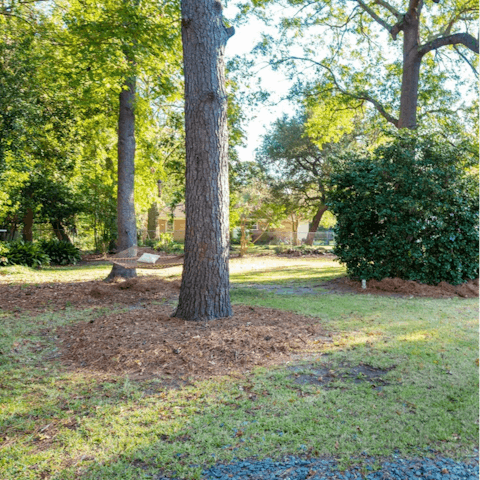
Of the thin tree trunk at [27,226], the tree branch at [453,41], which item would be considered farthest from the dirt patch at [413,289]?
the thin tree trunk at [27,226]

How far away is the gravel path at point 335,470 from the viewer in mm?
2166

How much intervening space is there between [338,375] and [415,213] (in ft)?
17.6

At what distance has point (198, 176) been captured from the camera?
5207 millimetres

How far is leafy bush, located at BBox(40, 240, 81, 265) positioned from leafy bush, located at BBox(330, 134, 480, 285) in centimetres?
1093

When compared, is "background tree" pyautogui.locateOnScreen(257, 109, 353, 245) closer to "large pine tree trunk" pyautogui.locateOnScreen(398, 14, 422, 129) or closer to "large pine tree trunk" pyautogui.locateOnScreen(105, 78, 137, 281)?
"large pine tree trunk" pyautogui.locateOnScreen(398, 14, 422, 129)

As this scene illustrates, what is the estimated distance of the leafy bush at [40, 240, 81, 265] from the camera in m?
14.9

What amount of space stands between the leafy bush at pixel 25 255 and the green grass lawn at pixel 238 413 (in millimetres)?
8993

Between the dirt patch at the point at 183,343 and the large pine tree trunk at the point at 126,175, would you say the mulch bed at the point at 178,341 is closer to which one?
the dirt patch at the point at 183,343

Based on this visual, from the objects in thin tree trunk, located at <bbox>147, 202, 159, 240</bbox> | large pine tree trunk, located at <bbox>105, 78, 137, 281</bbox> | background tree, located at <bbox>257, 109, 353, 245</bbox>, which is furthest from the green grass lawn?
background tree, located at <bbox>257, 109, 353, 245</bbox>

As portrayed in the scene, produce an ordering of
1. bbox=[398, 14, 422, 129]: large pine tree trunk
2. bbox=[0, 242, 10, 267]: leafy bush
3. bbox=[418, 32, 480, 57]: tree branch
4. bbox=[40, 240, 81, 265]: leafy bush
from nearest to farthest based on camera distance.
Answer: bbox=[418, 32, 480, 57]: tree branch, bbox=[398, 14, 422, 129]: large pine tree trunk, bbox=[0, 242, 10, 267]: leafy bush, bbox=[40, 240, 81, 265]: leafy bush

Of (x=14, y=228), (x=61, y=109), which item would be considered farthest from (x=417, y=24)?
(x=14, y=228)

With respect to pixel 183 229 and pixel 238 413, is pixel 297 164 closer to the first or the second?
pixel 183 229

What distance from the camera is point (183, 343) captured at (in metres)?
4.25

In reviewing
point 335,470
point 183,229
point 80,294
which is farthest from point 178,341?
point 183,229
